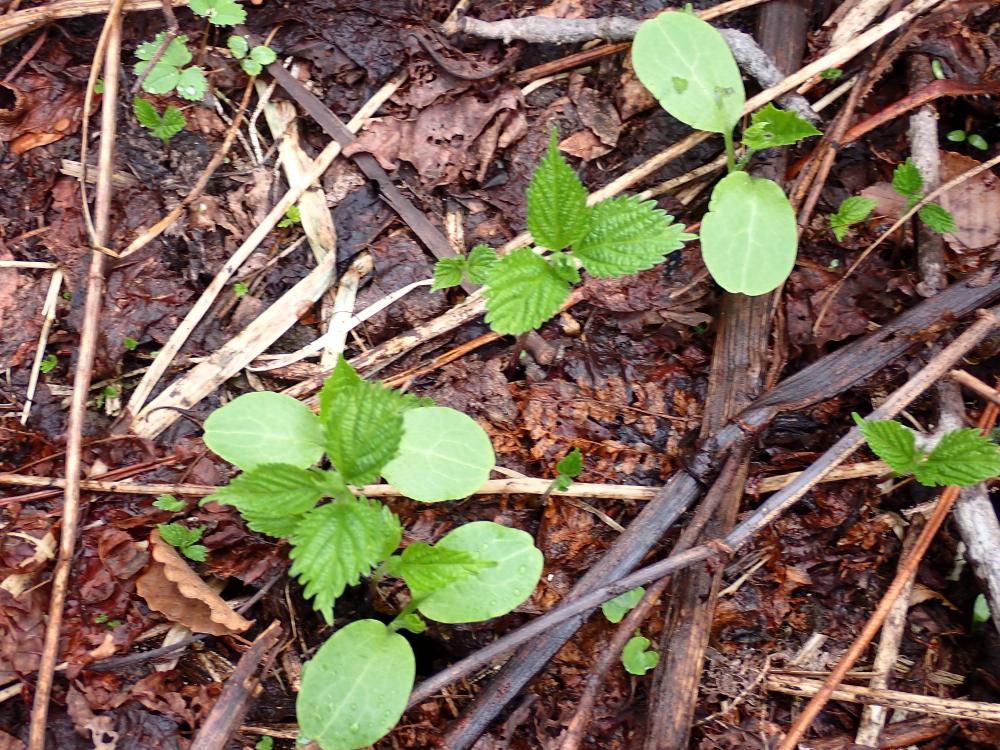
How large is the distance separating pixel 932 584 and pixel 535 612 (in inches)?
41.1

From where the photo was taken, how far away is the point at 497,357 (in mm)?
2129

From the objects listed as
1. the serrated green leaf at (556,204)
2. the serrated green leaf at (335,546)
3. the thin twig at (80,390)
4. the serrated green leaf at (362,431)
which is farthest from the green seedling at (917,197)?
the thin twig at (80,390)

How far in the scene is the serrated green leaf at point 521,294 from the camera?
1752 millimetres

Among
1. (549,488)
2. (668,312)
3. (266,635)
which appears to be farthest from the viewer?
(668,312)

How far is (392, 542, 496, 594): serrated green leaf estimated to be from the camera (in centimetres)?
156

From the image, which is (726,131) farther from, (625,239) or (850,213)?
(625,239)

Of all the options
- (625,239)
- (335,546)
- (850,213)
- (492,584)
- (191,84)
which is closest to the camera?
(335,546)

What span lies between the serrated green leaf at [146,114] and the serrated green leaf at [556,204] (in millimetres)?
1124

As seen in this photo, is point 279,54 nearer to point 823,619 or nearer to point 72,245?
point 72,245

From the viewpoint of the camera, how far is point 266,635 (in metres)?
1.80

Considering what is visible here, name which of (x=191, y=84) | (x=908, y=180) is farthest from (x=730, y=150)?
(x=191, y=84)

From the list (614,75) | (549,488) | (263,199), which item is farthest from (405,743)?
(614,75)

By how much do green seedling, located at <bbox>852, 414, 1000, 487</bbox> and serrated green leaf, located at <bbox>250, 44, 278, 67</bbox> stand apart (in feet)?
6.01

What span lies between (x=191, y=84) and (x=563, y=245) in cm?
118
